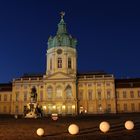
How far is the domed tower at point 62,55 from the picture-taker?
274 ft

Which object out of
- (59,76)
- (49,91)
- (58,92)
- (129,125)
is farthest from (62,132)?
(49,91)

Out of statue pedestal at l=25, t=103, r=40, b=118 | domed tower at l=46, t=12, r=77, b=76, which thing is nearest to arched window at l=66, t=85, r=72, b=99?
domed tower at l=46, t=12, r=77, b=76

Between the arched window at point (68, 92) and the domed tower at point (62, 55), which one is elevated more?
the domed tower at point (62, 55)

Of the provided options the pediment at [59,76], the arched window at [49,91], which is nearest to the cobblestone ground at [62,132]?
the pediment at [59,76]

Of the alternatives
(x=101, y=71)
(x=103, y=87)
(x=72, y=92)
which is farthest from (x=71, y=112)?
(x=101, y=71)

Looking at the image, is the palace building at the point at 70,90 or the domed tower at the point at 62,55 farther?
the domed tower at the point at 62,55

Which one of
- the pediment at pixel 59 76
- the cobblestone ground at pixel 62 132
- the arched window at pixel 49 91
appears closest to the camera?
the cobblestone ground at pixel 62 132

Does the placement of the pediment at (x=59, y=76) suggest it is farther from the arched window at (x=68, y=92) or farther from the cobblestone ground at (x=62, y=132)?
the cobblestone ground at (x=62, y=132)

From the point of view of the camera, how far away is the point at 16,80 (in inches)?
3344

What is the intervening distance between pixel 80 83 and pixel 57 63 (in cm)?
900

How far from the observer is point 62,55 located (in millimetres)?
84188

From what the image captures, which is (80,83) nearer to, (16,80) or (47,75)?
(47,75)

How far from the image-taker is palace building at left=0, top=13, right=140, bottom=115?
79.6 metres

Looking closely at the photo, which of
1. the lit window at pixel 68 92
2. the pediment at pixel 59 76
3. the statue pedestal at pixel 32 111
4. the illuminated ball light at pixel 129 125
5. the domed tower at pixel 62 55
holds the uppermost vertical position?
the domed tower at pixel 62 55
